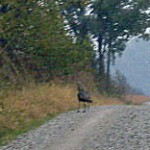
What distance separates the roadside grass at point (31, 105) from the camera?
17969mm

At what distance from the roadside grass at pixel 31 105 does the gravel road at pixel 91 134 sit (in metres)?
0.77

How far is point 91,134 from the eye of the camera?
1488 centimetres

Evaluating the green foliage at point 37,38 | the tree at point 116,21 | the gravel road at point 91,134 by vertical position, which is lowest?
the gravel road at point 91,134

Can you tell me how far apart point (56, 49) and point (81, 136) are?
612cm

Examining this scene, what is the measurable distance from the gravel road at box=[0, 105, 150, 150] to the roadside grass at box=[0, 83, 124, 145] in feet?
2.53

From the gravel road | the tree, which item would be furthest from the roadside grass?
the tree

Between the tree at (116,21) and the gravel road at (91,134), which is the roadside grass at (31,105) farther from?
the tree at (116,21)

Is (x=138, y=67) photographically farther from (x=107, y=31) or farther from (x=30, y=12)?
(x=30, y=12)

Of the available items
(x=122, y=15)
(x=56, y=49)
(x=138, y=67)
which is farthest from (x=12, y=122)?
(x=138, y=67)

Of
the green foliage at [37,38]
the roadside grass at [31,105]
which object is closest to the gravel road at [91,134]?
the roadside grass at [31,105]

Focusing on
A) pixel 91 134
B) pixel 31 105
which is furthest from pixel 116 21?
pixel 91 134

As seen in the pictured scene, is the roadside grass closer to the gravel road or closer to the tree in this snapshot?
the gravel road

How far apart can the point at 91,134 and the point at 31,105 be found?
21.0 feet

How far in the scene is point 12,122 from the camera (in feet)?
60.1
